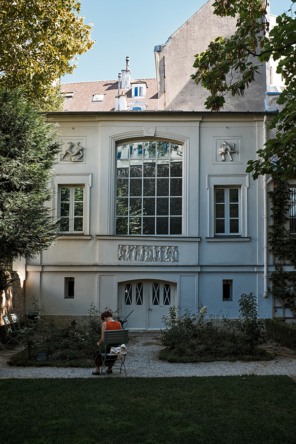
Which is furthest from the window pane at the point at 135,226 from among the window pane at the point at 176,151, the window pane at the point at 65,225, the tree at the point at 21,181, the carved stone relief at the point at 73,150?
the tree at the point at 21,181

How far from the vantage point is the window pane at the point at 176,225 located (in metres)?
15.3

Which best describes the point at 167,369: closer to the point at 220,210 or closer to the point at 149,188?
the point at 220,210

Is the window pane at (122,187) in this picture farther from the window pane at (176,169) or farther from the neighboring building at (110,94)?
the neighboring building at (110,94)

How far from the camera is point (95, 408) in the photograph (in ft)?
21.2

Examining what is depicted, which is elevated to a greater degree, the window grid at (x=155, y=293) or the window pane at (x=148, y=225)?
the window pane at (x=148, y=225)

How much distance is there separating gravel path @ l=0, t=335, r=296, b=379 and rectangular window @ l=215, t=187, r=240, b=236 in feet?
18.1

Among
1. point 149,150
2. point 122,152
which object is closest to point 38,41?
point 122,152

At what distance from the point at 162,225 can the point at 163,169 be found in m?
2.03

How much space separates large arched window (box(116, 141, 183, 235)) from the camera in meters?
15.3

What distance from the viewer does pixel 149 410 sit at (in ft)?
21.0

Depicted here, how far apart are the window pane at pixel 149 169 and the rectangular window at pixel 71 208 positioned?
2383 mm

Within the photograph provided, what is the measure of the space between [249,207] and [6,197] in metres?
8.18

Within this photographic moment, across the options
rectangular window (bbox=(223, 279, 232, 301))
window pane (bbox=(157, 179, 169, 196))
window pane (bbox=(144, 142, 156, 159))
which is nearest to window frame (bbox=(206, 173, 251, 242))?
window pane (bbox=(157, 179, 169, 196))

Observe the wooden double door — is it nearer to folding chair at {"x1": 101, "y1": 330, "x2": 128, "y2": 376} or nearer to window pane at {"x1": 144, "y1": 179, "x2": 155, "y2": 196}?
window pane at {"x1": 144, "y1": 179, "x2": 155, "y2": 196}
